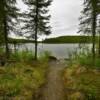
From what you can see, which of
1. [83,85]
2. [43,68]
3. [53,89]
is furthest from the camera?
[43,68]

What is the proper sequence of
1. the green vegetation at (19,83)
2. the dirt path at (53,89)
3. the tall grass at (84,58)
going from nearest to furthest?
the green vegetation at (19,83) → the dirt path at (53,89) → the tall grass at (84,58)

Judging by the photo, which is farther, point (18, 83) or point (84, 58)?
point (84, 58)

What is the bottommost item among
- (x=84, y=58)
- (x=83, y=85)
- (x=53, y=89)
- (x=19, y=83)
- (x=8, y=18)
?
(x=53, y=89)

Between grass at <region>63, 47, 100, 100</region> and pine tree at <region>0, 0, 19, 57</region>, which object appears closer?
grass at <region>63, 47, 100, 100</region>

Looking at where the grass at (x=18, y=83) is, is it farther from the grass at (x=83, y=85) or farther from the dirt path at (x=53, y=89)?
the grass at (x=83, y=85)

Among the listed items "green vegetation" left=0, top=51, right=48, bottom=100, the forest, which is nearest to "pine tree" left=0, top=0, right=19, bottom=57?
the forest

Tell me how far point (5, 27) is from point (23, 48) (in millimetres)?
5097

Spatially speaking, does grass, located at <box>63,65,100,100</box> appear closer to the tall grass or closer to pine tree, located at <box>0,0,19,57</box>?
the tall grass

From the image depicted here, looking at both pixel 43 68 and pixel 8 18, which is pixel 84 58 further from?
pixel 8 18

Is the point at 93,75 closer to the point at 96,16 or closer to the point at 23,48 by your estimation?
the point at 96,16

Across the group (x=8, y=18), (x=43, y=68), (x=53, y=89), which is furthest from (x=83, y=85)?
(x=8, y=18)

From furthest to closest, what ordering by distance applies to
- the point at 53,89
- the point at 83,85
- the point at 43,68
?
1. the point at 43,68
2. the point at 53,89
3. the point at 83,85

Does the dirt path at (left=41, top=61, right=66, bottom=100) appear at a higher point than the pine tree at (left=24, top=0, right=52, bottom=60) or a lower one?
lower

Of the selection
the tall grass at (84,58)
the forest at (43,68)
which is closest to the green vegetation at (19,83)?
the forest at (43,68)
